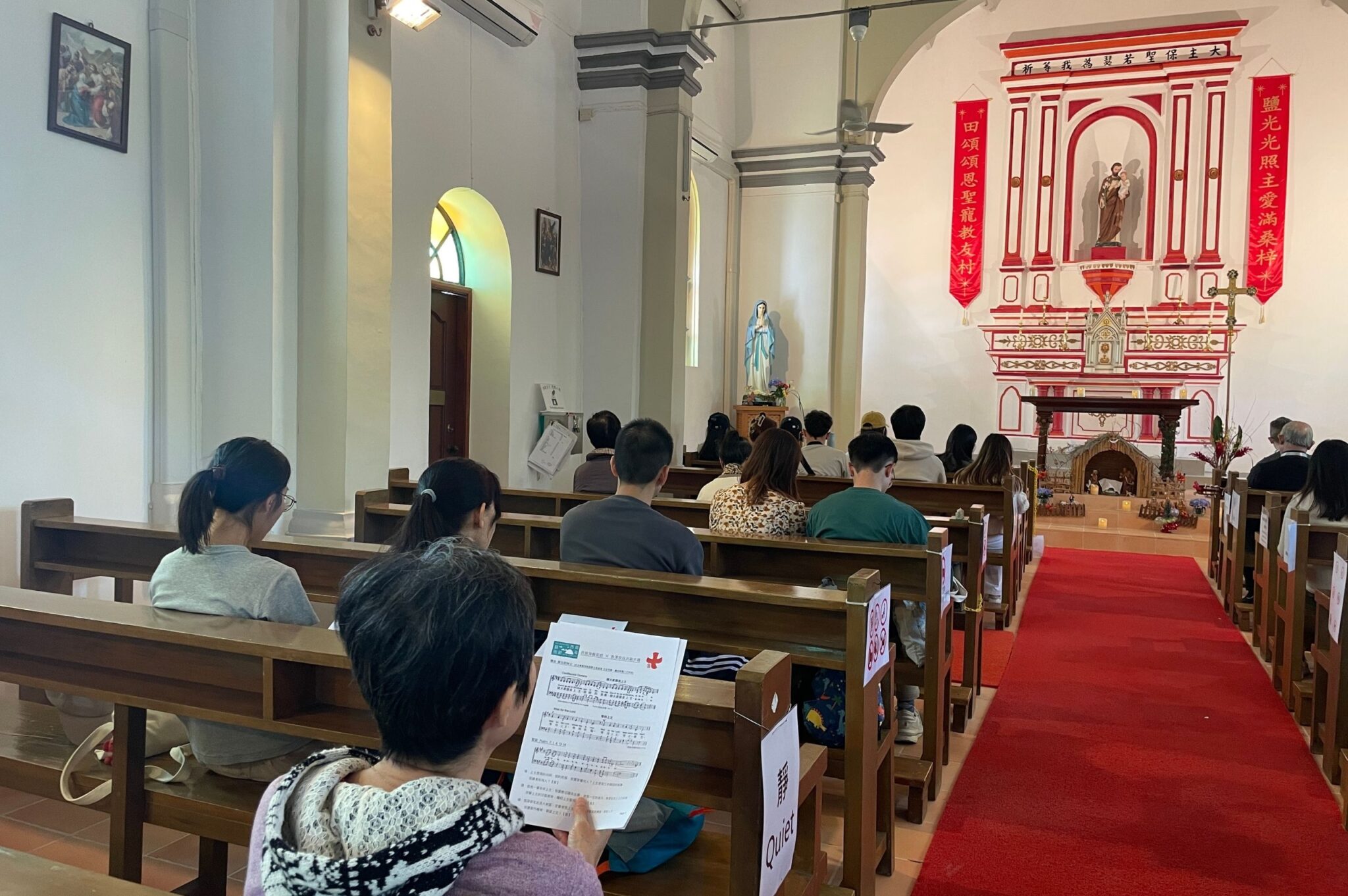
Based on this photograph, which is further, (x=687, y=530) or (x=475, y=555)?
(x=687, y=530)

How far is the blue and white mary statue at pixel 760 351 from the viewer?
11.4m

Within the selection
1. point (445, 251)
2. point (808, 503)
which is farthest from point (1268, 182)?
point (445, 251)

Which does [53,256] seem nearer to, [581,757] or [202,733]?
[202,733]

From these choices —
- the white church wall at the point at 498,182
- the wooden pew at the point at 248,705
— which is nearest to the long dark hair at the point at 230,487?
the wooden pew at the point at 248,705

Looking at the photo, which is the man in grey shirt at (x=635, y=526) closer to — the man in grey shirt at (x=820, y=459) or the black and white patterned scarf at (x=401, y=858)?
the black and white patterned scarf at (x=401, y=858)

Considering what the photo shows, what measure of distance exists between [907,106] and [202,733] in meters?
14.3

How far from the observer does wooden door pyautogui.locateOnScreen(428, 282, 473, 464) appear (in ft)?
24.0

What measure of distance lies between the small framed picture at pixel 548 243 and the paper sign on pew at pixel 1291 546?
17.6 ft

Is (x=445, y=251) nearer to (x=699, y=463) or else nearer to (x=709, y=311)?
(x=699, y=463)

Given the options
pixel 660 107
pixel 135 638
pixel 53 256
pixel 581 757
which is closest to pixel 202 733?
pixel 135 638

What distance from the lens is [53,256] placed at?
4.25m

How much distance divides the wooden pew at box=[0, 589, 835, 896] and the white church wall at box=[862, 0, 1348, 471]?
1287 cm

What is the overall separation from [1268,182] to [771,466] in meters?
12.5

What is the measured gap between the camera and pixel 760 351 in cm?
1139
